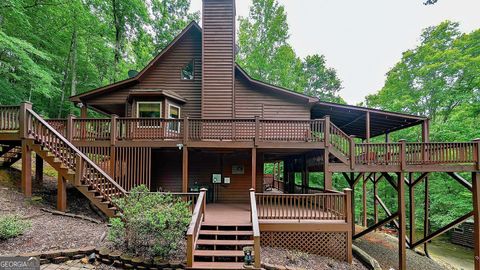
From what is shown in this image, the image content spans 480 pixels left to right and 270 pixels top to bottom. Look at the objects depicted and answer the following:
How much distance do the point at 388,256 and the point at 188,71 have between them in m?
12.7

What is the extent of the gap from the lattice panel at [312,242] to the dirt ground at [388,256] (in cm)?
342

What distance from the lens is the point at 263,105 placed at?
479 inches

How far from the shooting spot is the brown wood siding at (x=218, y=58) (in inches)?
460

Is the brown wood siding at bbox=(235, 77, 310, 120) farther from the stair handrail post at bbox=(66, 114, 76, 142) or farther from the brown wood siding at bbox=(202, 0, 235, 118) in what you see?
the stair handrail post at bbox=(66, 114, 76, 142)

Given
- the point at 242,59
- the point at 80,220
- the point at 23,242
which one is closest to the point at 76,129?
the point at 80,220

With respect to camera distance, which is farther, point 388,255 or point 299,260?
point 388,255

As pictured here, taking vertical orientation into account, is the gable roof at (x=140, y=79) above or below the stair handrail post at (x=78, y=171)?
above

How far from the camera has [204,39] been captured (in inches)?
472

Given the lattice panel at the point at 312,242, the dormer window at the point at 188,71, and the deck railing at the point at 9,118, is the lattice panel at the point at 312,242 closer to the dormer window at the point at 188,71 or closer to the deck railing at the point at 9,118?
the dormer window at the point at 188,71

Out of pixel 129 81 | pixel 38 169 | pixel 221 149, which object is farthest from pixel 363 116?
pixel 38 169

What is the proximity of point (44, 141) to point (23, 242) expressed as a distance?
3.93 m

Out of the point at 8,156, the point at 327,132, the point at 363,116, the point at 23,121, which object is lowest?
the point at 8,156

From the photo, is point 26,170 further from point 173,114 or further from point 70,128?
point 173,114

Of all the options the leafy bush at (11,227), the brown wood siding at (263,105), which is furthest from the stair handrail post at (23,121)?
the brown wood siding at (263,105)
